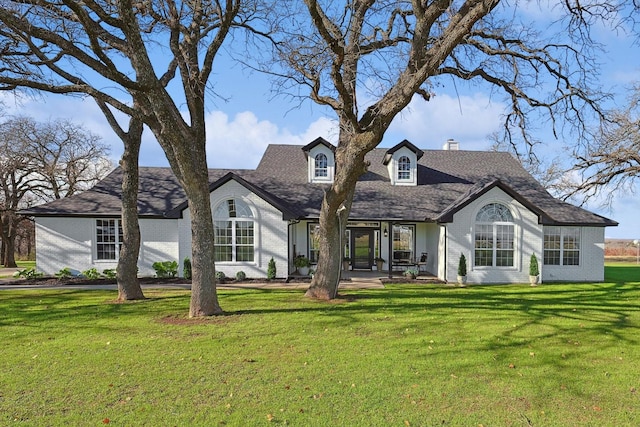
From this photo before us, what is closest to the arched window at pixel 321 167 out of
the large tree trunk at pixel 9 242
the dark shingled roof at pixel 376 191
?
the dark shingled roof at pixel 376 191

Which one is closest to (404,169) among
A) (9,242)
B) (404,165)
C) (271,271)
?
(404,165)

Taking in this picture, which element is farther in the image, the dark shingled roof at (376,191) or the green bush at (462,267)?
the dark shingled roof at (376,191)

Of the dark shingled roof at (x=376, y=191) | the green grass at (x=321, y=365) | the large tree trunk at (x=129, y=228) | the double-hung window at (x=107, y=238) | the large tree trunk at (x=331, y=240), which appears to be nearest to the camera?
the green grass at (x=321, y=365)

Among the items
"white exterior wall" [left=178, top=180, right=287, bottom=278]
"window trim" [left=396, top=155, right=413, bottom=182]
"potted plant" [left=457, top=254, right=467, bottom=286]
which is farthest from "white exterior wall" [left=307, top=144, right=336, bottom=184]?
"potted plant" [left=457, top=254, right=467, bottom=286]

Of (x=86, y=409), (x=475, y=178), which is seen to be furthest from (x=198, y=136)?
(x=475, y=178)

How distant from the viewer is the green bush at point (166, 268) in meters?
16.5

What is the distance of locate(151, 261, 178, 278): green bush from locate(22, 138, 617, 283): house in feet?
1.29

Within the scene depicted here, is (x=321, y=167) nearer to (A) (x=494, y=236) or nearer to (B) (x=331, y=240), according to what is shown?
(A) (x=494, y=236)

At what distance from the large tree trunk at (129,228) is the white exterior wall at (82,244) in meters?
5.46

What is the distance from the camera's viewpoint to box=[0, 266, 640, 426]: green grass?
4656 mm

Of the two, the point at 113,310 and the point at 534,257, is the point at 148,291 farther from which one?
the point at 534,257

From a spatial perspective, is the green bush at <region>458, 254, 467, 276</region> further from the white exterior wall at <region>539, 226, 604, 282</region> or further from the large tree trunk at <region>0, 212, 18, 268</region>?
the large tree trunk at <region>0, 212, 18, 268</region>

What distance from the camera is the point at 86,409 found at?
4.73m

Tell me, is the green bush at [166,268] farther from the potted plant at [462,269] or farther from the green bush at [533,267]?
the green bush at [533,267]
